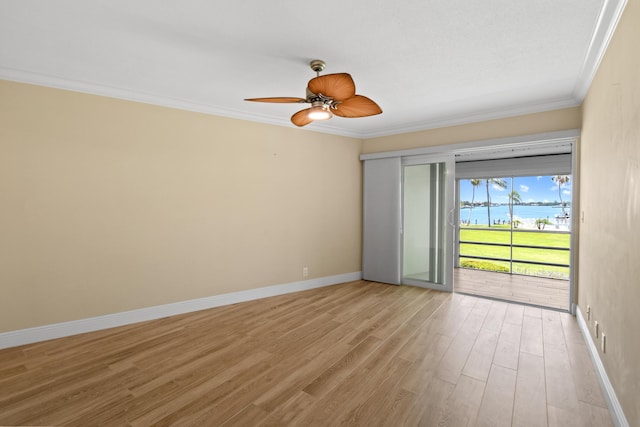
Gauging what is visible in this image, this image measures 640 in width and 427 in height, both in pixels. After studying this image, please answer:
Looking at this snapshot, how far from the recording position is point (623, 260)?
1806 millimetres

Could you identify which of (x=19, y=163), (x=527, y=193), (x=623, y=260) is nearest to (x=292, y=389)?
(x=623, y=260)

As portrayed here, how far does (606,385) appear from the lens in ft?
6.66

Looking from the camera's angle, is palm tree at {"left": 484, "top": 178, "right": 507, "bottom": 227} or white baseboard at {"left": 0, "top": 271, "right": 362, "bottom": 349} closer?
white baseboard at {"left": 0, "top": 271, "right": 362, "bottom": 349}

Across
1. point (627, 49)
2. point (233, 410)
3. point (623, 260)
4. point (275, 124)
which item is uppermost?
point (275, 124)

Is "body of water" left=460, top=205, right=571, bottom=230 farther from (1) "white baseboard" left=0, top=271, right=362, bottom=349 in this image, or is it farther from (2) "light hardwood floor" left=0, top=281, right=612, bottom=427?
(1) "white baseboard" left=0, top=271, right=362, bottom=349

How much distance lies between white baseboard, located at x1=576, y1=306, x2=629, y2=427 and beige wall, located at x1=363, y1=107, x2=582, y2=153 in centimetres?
227

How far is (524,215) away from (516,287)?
190 centimetres

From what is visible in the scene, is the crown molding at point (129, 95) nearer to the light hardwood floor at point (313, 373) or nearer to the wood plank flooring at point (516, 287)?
the light hardwood floor at point (313, 373)

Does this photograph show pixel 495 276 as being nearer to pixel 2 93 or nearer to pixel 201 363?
pixel 201 363

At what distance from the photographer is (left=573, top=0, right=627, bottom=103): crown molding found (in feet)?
6.18

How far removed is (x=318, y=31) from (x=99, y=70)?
2.14 metres

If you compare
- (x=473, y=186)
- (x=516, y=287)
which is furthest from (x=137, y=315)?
(x=473, y=186)

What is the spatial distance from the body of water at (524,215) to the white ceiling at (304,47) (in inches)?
123

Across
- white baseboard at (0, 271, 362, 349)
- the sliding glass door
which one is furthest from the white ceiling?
white baseboard at (0, 271, 362, 349)
